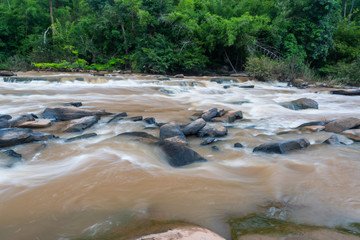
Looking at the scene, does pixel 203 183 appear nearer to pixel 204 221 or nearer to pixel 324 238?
pixel 204 221

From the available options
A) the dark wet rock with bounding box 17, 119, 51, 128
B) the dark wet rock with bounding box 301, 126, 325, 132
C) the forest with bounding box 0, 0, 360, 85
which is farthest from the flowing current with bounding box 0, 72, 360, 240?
the forest with bounding box 0, 0, 360, 85

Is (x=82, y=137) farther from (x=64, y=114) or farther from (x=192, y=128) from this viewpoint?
(x=192, y=128)

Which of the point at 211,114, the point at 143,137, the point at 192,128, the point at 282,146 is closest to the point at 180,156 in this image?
the point at 143,137

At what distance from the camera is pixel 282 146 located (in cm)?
289

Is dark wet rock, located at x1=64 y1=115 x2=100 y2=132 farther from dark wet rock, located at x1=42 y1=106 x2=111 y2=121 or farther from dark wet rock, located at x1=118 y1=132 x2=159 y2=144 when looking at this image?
dark wet rock, located at x1=118 y1=132 x2=159 y2=144

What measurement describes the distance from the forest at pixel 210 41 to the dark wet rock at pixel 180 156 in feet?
40.3

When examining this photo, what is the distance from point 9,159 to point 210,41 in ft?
51.2

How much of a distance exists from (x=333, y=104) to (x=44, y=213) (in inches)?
316

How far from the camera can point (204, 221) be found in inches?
61.0

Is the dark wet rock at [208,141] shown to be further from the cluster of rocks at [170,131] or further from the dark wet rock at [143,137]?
the dark wet rock at [143,137]

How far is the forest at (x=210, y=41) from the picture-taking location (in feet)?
51.3

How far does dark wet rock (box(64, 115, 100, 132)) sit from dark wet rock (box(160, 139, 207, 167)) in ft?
5.99

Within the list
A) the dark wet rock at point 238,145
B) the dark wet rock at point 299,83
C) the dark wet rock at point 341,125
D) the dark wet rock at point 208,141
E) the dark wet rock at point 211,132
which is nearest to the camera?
the dark wet rock at point 238,145

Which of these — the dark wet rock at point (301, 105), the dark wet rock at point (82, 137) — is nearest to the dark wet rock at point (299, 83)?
the dark wet rock at point (301, 105)
